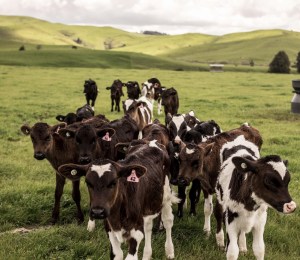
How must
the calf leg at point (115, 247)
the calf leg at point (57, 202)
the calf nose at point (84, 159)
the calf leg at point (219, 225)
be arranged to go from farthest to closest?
the calf leg at point (57, 202), the calf nose at point (84, 159), the calf leg at point (219, 225), the calf leg at point (115, 247)

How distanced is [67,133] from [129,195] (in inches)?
114

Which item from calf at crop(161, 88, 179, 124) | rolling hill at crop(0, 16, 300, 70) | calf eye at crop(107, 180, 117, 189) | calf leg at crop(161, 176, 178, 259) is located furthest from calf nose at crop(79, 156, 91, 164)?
rolling hill at crop(0, 16, 300, 70)

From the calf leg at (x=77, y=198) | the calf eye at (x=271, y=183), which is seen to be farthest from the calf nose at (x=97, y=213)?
the calf leg at (x=77, y=198)

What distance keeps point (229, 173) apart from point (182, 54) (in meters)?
146

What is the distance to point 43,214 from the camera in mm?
7750

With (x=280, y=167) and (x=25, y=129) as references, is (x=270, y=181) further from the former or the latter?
(x=25, y=129)

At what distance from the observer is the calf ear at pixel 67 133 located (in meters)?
7.80

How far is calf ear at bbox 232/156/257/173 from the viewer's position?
5258 millimetres

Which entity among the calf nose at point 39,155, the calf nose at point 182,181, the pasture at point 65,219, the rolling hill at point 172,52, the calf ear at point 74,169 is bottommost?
the pasture at point 65,219

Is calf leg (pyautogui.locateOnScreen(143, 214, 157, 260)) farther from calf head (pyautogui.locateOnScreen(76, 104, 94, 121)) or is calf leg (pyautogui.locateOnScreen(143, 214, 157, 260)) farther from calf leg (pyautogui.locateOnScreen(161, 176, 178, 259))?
calf head (pyautogui.locateOnScreen(76, 104, 94, 121))

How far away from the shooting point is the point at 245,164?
5309 mm

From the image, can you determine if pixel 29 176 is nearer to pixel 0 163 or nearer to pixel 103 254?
pixel 0 163

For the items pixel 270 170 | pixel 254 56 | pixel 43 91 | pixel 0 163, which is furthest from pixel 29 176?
pixel 254 56

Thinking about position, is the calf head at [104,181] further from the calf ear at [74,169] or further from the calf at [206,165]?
the calf at [206,165]
